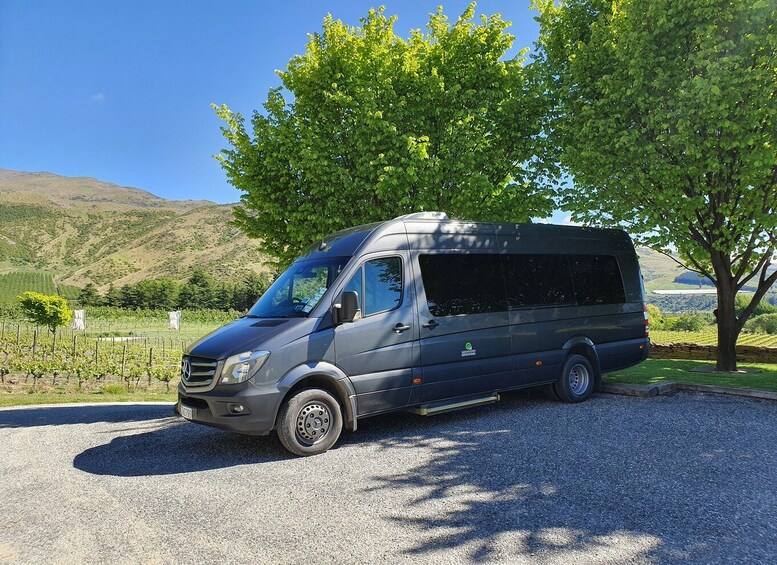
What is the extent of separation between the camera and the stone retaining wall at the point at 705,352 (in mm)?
17125

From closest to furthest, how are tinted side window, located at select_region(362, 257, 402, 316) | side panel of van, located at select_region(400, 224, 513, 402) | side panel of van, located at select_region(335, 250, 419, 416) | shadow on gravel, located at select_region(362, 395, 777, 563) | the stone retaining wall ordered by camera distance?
shadow on gravel, located at select_region(362, 395, 777, 563) < side panel of van, located at select_region(335, 250, 419, 416) < tinted side window, located at select_region(362, 257, 402, 316) < side panel of van, located at select_region(400, 224, 513, 402) < the stone retaining wall

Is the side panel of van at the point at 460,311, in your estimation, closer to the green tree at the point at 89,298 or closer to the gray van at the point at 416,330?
the gray van at the point at 416,330

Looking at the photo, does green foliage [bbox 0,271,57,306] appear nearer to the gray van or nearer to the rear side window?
the gray van

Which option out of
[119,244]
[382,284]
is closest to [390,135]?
[382,284]

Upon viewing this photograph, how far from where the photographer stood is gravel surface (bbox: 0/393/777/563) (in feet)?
12.0

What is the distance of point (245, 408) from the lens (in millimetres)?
5773

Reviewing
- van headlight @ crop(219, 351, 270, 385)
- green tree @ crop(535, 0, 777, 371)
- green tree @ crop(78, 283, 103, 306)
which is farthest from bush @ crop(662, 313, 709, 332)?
green tree @ crop(78, 283, 103, 306)

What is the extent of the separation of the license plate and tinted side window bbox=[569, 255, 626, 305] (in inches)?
246

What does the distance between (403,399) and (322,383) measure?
116 cm

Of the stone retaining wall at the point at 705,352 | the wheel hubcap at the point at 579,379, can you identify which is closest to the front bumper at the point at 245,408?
the wheel hubcap at the point at 579,379

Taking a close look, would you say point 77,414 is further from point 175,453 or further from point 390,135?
point 390,135

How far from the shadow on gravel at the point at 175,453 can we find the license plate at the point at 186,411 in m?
0.46

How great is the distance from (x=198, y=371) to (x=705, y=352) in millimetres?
18353

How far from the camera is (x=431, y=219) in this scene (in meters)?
7.64
